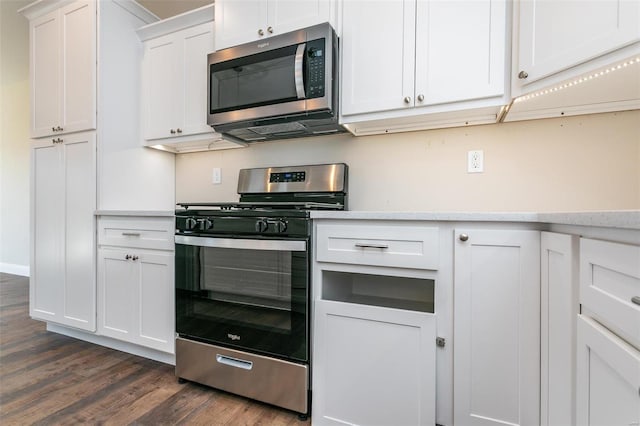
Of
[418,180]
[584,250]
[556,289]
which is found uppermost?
[418,180]

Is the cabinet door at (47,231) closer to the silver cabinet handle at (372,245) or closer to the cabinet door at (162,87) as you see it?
the cabinet door at (162,87)

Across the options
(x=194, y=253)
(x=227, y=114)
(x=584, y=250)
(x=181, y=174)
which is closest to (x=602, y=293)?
(x=584, y=250)

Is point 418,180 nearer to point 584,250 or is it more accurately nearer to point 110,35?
point 584,250

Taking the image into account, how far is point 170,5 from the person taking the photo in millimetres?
2361

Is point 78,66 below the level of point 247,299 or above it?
above

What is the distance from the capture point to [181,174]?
7.90 feet

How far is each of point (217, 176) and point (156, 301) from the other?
3.22 ft

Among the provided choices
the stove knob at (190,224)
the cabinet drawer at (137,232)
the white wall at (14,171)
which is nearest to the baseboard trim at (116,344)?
the cabinet drawer at (137,232)

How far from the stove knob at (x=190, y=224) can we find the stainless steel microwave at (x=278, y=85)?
63 cm

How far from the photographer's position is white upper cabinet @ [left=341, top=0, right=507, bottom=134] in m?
1.31

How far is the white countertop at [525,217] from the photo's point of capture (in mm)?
553

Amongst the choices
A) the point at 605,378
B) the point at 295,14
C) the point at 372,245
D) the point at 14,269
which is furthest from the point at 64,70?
the point at 14,269

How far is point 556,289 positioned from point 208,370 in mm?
1526

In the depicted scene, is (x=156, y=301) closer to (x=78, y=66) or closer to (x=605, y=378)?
(x=78, y=66)
